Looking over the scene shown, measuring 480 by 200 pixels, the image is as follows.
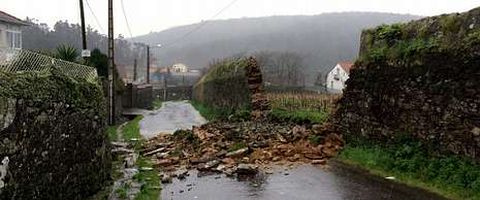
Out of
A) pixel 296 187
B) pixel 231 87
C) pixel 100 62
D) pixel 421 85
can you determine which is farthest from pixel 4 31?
pixel 421 85

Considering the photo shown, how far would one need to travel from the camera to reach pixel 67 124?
30.6 feet

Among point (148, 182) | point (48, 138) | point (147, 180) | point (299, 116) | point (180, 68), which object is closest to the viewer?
point (48, 138)

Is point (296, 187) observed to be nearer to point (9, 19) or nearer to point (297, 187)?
point (297, 187)

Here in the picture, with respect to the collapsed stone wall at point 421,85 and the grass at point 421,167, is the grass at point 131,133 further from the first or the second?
the grass at point 421,167

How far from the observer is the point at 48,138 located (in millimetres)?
8289

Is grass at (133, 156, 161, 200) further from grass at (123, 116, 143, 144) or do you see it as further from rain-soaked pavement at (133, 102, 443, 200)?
grass at (123, 116, 143, 144)

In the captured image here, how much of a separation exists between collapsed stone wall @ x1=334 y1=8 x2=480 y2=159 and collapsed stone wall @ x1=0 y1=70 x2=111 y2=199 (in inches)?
263

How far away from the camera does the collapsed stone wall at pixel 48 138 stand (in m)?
6.94

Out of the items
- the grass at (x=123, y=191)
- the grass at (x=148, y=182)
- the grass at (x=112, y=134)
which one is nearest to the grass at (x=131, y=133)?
the grass at (x=112, y=134)

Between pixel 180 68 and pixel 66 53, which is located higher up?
pixel 66 53

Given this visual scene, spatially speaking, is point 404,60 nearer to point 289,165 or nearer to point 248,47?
point 289,165

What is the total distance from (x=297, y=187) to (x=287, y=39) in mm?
133393

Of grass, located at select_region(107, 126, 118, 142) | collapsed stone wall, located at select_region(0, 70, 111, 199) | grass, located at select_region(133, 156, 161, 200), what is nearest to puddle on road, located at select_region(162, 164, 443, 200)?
grass, located at select_region(133, 156, 161, 200)

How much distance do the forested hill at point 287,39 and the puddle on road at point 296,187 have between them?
82.1 metres
